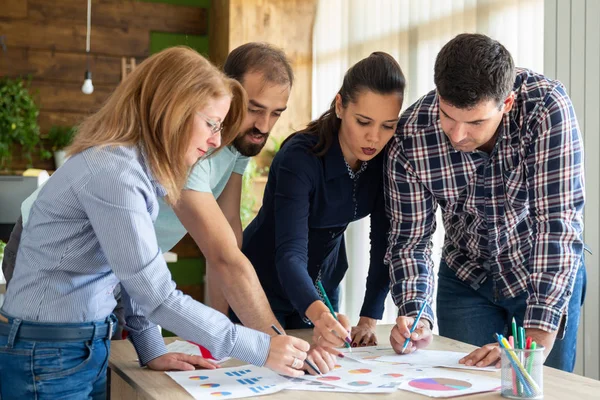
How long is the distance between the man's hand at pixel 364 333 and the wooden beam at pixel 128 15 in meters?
4.23

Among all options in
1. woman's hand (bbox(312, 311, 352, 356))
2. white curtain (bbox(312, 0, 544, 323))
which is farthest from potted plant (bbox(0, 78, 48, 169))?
woman's hand (bbox(312, 311, 352, 356))

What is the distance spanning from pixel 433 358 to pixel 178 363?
1.88 ft

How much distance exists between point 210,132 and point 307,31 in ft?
13.2

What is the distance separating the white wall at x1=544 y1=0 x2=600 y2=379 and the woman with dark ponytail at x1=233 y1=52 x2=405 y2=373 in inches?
45.1

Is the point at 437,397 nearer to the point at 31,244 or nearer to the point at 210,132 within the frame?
the point at 210,132

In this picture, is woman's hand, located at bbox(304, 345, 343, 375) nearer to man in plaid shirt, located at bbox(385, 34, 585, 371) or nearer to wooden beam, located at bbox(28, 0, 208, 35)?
man in plaid shirt, located at bbox(385, 34, 585, 371)

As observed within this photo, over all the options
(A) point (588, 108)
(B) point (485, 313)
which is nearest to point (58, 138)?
(A) point (588, 108)

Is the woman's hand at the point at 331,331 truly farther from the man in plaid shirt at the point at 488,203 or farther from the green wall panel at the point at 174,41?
the green wall panel at the point at 174,41

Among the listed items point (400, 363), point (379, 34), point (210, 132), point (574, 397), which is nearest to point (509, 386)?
point (574, 397)

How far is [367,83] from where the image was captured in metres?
1.91

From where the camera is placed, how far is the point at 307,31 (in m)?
5.34

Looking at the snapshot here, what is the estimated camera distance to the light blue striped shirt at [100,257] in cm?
130

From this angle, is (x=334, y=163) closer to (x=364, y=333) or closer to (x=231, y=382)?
(x=364, y=333)

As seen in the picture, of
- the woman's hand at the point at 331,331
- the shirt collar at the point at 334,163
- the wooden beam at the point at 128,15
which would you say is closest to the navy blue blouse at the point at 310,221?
the shirt collar at the point at 334,163
